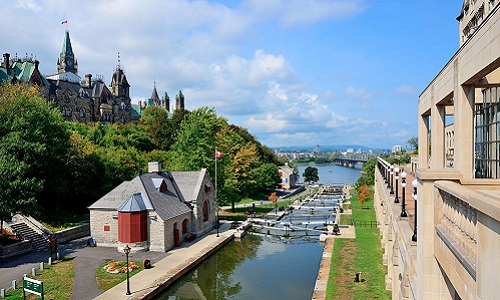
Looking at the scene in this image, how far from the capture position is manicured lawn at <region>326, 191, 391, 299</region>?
1976 centimetres

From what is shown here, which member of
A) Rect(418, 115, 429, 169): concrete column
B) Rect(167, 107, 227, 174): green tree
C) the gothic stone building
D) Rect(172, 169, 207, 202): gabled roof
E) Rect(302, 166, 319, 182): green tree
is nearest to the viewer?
Rect(418, 115, 429, 169): concrete column

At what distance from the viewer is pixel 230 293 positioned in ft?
75.6

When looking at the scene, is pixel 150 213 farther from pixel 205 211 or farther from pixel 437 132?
pixel 437 132

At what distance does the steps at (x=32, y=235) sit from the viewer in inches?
1157

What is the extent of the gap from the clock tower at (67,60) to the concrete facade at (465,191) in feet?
334

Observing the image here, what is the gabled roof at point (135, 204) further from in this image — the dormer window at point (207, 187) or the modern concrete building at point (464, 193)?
the modern concrete building at point (464, 193)

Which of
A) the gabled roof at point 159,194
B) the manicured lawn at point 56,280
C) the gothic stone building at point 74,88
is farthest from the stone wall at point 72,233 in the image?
the gothic stone building at point 74,88

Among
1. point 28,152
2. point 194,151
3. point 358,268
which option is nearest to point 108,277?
point 358,268

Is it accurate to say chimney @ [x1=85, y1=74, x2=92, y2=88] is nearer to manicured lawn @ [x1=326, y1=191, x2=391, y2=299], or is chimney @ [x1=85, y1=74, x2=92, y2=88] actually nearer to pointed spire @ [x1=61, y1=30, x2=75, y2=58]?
pointed spire @ [x1=61, y1=30, x2=75, y2=58]

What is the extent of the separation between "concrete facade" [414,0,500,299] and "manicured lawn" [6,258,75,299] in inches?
697

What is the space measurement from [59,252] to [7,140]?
10.2 m

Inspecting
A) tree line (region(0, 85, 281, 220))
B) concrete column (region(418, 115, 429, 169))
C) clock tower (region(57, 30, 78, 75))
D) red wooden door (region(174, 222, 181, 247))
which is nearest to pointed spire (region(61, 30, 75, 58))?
clock tower (region(57, 30, 78, 75))

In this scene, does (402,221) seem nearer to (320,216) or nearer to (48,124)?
(48,124)

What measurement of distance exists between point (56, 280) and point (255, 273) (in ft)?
39.2
